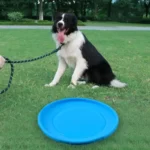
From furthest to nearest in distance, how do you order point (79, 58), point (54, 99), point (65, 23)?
point (79, 58) → point (65, 23) → point (54, 99)

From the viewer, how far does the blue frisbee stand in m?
2.90

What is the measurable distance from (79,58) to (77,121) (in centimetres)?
172

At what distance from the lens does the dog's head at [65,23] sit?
4516 millimetres

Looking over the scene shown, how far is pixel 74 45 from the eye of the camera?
4.72 meters

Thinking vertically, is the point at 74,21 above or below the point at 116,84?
above

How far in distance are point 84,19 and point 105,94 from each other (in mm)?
28592

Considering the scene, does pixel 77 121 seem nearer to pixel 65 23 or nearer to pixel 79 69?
pixel 79 69

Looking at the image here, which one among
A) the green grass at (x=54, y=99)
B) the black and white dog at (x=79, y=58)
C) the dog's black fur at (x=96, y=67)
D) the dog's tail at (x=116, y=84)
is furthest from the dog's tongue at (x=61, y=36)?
the dog's tail at (x=116, y=84)

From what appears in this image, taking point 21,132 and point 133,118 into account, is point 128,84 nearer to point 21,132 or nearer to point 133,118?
point 133,118

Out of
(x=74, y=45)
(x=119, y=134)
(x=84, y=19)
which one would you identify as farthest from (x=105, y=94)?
(x=84, y=19)

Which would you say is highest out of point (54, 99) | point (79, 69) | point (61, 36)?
point (61, 36)

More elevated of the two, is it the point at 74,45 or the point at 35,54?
the point at 74,45

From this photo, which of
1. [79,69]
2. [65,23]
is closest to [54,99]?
[79,69]

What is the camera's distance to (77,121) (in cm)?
328
